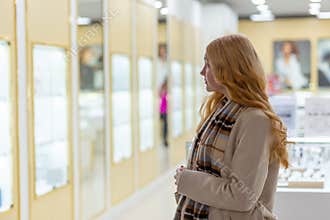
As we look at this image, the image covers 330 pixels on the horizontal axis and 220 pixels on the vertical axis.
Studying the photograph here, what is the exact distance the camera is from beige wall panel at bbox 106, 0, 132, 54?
6.19 meters

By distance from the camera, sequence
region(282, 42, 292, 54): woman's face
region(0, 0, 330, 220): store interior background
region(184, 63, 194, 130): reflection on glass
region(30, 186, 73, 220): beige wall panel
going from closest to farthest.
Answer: region(0, 0, 330, 220): store interior background
region(30, 186, 73, 220): beige wall panel
region(184, 63, 194, 130): reflection on glass
region(282, 42, 292, 54): woman's face

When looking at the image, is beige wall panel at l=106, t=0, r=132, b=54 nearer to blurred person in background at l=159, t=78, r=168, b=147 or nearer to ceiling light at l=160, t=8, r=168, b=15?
ceiling light at l=160, t=8, r=168, b=15

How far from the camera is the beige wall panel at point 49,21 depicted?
165 inches

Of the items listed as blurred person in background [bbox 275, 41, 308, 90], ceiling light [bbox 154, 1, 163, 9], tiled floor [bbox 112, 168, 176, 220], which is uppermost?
ceiling light [bbox 154, 1, 163, 9]

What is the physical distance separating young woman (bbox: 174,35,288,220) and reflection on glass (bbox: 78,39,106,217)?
358cm

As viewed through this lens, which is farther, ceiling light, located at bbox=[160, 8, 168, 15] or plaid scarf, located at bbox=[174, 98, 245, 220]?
ceiling light, located at bbox=[160, 8, 168, 15]

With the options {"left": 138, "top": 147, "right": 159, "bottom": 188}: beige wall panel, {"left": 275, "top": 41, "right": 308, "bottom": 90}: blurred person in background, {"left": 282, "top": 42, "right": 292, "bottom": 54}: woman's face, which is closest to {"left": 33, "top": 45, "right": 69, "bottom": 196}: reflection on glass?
{"left": 138, "top": 147, "right": 159, "bottom": 188}: beige wall panel

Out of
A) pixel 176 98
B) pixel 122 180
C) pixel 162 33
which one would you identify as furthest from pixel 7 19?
pixel 176 98

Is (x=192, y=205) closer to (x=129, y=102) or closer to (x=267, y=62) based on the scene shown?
(x=129, y=102)

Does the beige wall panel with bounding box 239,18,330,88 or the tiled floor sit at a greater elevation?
the beige wall panel with bounding box 239,18,330,88

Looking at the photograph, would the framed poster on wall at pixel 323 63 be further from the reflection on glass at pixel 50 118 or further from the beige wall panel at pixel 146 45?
the reflection on glass at pixel 50 118

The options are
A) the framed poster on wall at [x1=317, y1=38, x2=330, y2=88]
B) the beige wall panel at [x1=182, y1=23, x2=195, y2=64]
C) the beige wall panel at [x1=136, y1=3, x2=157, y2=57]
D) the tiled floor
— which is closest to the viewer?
the tiled floor

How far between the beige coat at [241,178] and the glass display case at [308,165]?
1413mm

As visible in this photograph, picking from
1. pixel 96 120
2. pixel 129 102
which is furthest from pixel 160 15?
pixel 96 120
